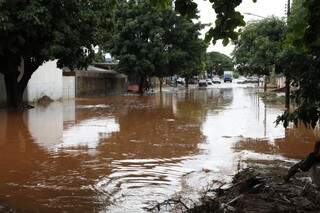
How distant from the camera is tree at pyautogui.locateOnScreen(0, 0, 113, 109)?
79.6ft

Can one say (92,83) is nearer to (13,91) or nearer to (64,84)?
(64,84)

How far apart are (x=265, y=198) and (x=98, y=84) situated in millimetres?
46279

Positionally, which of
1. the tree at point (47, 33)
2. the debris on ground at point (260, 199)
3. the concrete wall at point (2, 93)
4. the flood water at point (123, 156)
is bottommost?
the flood water at point (123, 156)

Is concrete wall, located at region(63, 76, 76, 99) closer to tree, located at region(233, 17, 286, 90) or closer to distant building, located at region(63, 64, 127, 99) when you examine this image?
distant building, located at region(63, 64, 127, 99)

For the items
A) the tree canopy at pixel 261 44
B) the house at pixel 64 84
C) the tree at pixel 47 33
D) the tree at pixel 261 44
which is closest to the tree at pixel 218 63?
the house at pixel 64 84

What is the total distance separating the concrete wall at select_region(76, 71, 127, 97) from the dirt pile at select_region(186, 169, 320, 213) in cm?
3791

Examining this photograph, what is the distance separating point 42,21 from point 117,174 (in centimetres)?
1544

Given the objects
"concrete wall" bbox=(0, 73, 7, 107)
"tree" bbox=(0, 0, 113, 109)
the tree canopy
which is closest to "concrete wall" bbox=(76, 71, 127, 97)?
"concrete wall" bbox=(0, 73, 7, 107)

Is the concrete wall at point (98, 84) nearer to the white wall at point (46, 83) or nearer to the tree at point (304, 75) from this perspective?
the white wall at point (46, 83)

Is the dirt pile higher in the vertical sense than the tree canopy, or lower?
lower

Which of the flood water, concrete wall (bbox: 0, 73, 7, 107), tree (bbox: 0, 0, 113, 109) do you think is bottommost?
the flood water

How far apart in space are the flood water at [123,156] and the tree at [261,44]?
59.9 ft

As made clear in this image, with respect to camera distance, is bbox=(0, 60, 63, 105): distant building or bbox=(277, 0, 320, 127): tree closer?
bbox=(277, 0, 320, 127): tree

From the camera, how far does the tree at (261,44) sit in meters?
39.6
